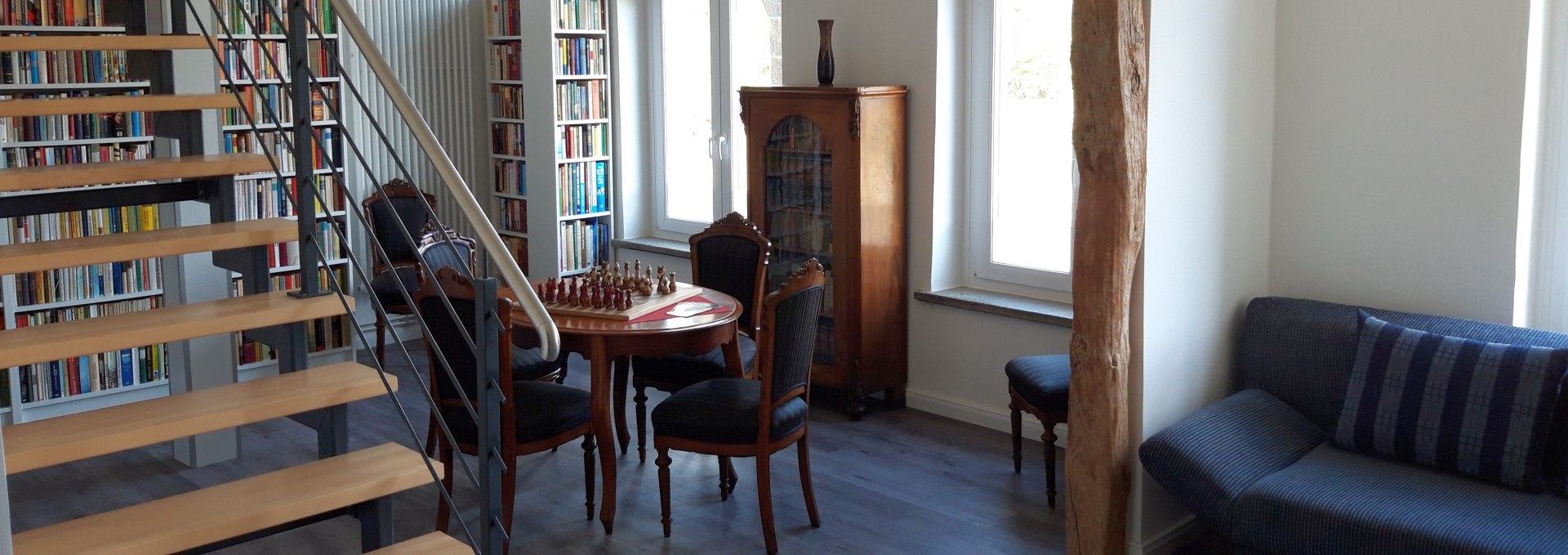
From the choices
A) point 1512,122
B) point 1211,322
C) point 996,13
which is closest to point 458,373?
point 1211,322

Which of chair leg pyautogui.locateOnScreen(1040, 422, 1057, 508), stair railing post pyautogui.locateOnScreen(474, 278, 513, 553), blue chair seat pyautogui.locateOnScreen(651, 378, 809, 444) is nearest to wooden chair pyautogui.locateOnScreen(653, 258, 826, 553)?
blue chair seat pyautogui.locateOnScreen(651, 378, 809, 444)

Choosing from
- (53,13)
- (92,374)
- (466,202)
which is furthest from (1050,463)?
(53,13)

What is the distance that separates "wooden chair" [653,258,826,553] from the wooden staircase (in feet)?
3.49

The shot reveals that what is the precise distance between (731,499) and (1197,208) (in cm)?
187

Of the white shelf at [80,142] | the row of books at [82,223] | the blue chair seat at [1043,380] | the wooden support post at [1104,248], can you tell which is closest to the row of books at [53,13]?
the white shelf at [80,142]

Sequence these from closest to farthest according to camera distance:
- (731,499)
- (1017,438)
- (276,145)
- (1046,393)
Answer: (1046,393) → (731,499) → (1017,438) → (276,145)

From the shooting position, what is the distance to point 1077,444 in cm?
356

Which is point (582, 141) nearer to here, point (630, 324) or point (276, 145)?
point (276, 145)

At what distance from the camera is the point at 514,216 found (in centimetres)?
716

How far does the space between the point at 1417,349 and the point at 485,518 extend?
257cm

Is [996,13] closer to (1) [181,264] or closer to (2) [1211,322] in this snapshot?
(2) [1211,322]

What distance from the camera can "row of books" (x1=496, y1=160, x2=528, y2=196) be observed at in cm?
703

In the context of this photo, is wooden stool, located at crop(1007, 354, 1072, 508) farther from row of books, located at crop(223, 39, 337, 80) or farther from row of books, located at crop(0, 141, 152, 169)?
row of books, located at crop(0, 141, 152, 169)

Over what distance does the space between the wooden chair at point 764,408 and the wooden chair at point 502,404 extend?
1.02ft
